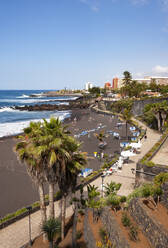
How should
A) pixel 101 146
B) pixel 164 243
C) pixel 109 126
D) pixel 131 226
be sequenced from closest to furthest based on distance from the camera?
pixel 164 243
pixel 131 226
pixel 101 146
pixel 109 126

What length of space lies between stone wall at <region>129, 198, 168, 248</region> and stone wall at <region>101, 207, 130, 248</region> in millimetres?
1184

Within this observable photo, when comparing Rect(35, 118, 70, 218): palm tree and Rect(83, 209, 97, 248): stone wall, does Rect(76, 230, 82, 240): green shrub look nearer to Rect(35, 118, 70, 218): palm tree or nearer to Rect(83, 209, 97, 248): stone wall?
Rect(83, 209, 97, 248): stone wall

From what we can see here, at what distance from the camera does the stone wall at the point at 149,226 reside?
7.88 m

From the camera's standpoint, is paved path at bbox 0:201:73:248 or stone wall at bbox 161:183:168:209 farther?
paved path at bbox 0:201:73:248

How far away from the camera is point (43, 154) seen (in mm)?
9883

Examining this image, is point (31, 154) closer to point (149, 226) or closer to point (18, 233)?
point (18, 233)

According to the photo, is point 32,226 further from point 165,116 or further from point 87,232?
point 165,116

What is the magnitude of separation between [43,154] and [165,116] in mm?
34904

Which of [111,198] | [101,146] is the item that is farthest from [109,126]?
[111,198]

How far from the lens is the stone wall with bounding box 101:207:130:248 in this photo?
855 cm

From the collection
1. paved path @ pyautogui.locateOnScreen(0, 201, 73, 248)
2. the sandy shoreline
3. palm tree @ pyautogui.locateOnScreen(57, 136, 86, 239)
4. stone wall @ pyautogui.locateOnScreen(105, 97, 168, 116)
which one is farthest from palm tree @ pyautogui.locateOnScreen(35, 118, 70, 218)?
stone wall @ pyautogui.locateOnScreen(105, 97, 168, 116)

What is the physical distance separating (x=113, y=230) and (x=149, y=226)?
1694 millimetres

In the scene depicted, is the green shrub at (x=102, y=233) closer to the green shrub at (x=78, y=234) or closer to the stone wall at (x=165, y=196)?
the green shrub at (x=78, y=234)

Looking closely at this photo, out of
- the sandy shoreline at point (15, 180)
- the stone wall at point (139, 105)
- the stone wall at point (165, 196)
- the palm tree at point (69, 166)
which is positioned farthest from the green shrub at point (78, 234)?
the stone wall at point (139, 105)
